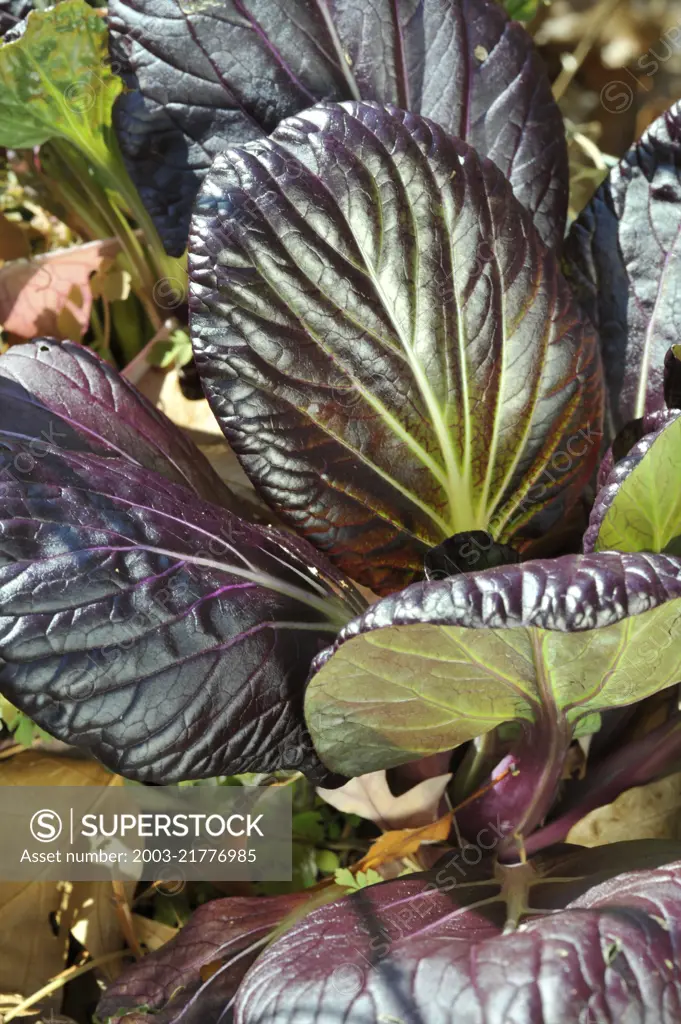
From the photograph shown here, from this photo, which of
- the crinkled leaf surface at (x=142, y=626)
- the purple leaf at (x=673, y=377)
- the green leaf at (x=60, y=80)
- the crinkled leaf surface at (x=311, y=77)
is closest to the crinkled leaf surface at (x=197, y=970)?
the crinkled leaf surface at (x=142, y=626)

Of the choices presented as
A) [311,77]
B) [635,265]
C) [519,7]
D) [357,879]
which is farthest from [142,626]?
[519,7]

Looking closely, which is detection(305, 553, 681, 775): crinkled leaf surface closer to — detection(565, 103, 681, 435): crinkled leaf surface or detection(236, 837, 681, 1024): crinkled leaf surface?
detection(236, 837, 681, 1024): crinkled leaf surface

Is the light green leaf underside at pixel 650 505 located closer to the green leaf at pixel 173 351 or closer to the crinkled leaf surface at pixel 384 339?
the crinkled leaf surface at pixel 384 339

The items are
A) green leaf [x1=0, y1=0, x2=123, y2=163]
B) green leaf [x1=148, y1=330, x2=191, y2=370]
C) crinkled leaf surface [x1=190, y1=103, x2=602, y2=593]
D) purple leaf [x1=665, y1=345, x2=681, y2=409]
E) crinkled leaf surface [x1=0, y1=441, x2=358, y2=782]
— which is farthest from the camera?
green leaf [x1=148, y1=330, x2=191, y2=370]

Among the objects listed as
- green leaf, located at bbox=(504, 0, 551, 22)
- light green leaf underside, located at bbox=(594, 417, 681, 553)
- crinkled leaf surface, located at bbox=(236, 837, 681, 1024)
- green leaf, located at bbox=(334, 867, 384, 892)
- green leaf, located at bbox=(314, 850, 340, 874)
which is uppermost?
green leaf, located at bbox=(504, 0, 551, 22)

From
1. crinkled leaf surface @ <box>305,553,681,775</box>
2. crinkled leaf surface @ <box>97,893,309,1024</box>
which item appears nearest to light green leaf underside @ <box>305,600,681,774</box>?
crinkled leaf surface @ <box>305,553,681,775</box>

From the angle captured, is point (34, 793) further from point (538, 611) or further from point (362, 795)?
point (538, 611)

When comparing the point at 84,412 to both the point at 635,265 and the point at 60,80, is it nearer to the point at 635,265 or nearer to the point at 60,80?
the point at 60,80
